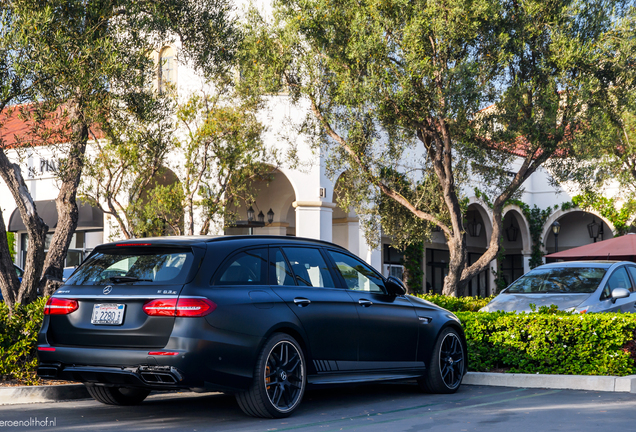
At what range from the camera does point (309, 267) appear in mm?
6723

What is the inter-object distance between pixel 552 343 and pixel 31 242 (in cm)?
640

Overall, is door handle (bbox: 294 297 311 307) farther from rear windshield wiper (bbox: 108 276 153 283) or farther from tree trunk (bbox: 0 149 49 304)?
tree trunk (bbox: 0 149 49 304)

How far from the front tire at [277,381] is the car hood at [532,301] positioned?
16.0 ft

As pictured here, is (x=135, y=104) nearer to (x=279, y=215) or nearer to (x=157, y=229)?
(x=157, y=229)

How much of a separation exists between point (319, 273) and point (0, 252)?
4.02 metres

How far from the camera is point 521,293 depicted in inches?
447

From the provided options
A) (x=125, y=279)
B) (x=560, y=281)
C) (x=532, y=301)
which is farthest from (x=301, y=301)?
(x=560, y=281)

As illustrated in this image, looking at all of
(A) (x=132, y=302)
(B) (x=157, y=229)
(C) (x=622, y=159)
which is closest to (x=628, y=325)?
(A) (x=132, y=302)

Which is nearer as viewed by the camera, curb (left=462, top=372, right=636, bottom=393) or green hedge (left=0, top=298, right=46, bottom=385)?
green hedge (left=0, top=298, right=46, bottom=385)

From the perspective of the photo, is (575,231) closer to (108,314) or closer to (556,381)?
(556,381)

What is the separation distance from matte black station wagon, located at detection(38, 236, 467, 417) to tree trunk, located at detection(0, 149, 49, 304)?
7.46 feet

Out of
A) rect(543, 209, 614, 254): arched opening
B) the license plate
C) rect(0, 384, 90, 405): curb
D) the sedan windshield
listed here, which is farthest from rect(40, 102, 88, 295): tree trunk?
rect(543, 209, 614, 254): arched opening

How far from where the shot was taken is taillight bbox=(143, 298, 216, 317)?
541cm

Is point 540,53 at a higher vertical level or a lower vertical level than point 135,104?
higher
